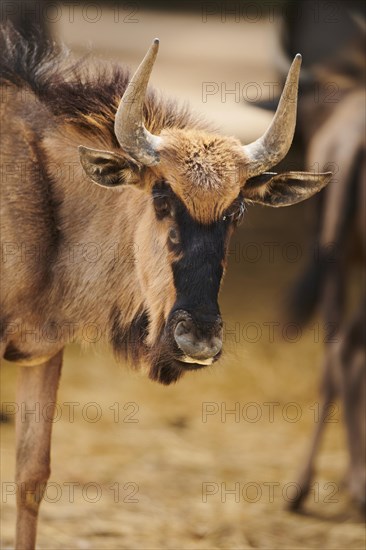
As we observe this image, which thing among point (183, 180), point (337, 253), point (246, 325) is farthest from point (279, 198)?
point (246, 325)

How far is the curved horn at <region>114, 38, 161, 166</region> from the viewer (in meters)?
4.56

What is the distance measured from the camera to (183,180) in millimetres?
4703

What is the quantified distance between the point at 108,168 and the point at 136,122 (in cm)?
27

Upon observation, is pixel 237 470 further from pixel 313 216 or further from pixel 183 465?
pixel 313 216

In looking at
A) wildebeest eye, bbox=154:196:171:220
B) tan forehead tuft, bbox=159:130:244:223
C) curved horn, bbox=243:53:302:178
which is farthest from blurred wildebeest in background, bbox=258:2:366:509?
wildebeest eye, bbox=154:196:171:220

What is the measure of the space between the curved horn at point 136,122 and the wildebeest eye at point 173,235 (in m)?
0.33

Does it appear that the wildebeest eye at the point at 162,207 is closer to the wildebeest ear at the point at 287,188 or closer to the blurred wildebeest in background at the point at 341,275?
the wildebeest ear at the point at 287,188

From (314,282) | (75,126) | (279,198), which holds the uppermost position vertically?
(75,126)

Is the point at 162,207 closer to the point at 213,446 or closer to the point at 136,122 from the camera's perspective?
the point at 136,122

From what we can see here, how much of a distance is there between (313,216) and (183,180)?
3.63m

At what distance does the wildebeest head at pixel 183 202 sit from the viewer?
453 cm

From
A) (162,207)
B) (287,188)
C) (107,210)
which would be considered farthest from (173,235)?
(287,188)

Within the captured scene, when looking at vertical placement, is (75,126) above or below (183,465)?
above

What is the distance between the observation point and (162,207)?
4.79 metres
